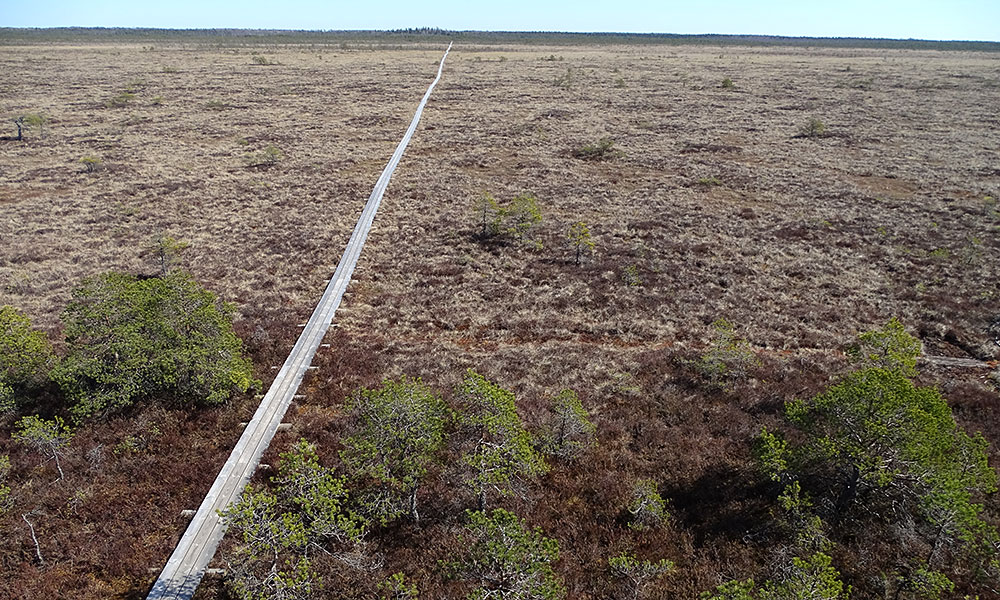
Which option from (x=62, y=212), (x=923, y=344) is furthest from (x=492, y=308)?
(x=62, y=212)

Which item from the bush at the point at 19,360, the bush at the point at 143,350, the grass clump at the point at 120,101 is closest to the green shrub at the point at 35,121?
the grass clump at the point at 120,101

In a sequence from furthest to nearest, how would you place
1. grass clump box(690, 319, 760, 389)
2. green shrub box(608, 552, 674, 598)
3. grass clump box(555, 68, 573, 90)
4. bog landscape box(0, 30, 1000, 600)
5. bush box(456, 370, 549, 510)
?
grass clump box(555, 68, 573, 90), grass clump box(690, 319, 760, 389), bush box(456, 370, 549, 510), bog landscape box(0, 30, 1000, 600), green shrub box(608, 552, 674, 598)

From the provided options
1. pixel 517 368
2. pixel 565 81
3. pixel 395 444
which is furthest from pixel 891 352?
pixel 565 81

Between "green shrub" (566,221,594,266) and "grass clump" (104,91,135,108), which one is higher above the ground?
"grass clump" (104,91,135,108)

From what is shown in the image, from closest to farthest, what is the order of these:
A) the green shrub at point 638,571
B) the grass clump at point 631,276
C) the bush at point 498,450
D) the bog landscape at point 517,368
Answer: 1. the green shrub at point 638,571
2. the bog landscape at point 517,368
3. the bush at point 498,450
4. the grass clump at point 631,276

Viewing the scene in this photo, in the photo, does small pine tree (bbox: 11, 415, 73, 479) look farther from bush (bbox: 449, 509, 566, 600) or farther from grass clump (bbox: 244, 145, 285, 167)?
grass clump (bbox: 244, 145, 285, 167)

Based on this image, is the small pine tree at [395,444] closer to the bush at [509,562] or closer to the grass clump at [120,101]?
the bush at [509,562]

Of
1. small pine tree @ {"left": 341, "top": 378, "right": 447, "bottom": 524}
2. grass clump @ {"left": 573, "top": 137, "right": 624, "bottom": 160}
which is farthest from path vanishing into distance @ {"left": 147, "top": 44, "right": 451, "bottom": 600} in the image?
grass clump @ {"left": 573, "top": 137, "right": 624, "bottom": 160}
